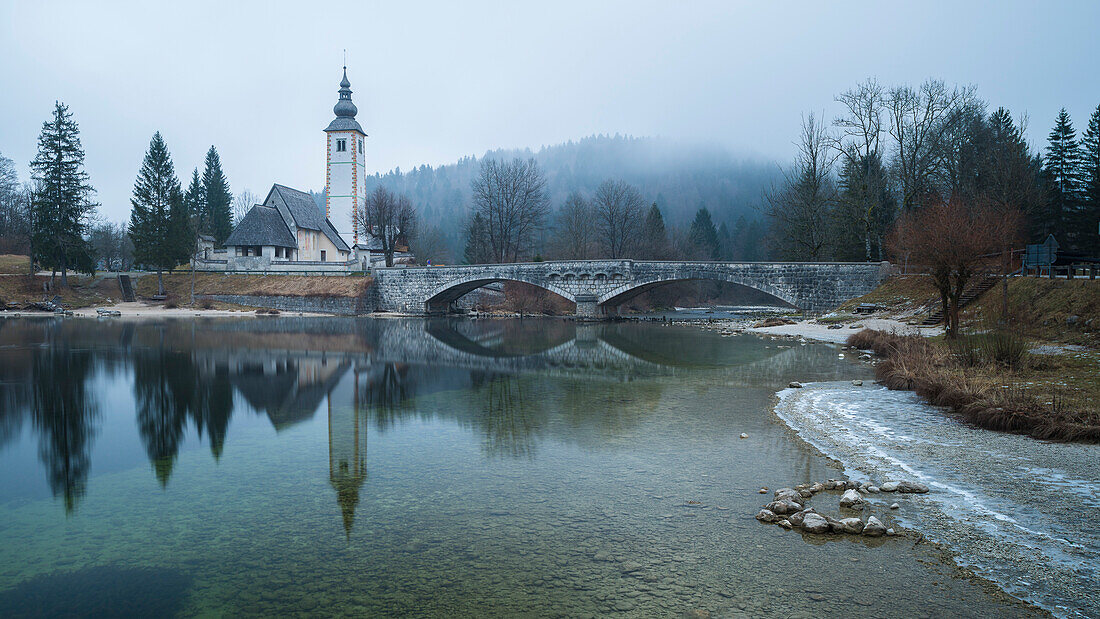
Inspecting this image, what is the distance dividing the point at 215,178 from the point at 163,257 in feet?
85.0

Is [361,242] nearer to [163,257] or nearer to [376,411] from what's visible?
[163,257]

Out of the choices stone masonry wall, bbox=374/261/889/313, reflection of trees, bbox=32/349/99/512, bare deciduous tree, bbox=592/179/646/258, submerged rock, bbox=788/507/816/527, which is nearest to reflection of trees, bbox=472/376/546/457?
submerged rock, bbox=788/507/816/527

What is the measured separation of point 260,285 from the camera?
55.8 meters

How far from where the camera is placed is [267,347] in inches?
1094

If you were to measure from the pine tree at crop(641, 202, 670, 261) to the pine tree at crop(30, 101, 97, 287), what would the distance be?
50121 mm

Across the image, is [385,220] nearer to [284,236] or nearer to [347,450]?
[284,236]

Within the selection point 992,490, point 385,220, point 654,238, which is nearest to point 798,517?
point 992,490

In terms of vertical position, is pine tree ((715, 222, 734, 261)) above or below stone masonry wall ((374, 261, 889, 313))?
above

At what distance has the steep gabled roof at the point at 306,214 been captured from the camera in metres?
62.8

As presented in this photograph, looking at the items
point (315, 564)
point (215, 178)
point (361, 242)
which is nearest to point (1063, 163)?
point (315, 564)

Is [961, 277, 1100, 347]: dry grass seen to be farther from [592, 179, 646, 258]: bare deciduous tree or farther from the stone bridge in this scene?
[592, 179, 646, 258]: bare deciduous tree

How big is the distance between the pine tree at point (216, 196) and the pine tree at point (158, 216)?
17.7 metres

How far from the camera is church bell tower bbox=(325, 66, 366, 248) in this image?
6462 centimetres

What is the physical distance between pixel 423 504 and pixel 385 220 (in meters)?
59.8
